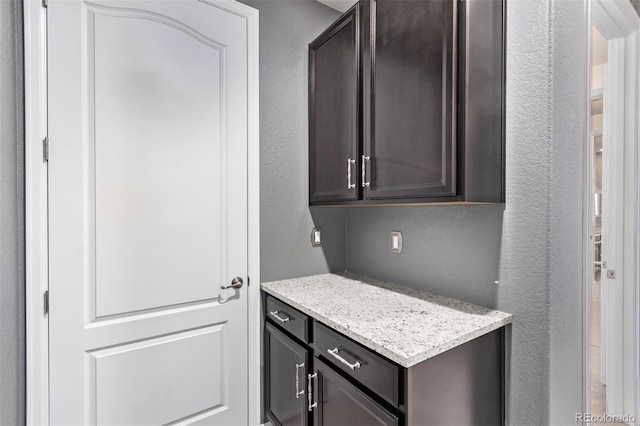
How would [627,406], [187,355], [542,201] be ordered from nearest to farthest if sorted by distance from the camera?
[542,201]
[187,355]
[627,406]

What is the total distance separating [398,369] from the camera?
39.2 inches

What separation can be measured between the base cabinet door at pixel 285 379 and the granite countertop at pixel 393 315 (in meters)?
0.21

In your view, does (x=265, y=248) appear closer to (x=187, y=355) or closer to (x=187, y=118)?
(x=187, y=355)

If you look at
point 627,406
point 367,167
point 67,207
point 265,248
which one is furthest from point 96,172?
point 627,406

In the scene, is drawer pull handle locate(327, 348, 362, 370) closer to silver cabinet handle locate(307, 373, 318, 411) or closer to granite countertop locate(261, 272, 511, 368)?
granite countertop locate(261, 272, 511, 368)

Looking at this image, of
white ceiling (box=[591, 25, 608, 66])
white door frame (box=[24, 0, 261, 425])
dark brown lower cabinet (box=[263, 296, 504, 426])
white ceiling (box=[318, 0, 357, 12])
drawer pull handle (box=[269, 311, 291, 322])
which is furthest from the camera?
white ceiling (box=[591, 25, 608, 66])

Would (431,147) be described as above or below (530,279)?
above

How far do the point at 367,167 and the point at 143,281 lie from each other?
112cm

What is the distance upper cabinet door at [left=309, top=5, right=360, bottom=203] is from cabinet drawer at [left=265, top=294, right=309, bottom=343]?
1.93 ft

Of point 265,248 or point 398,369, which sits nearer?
point 398,369

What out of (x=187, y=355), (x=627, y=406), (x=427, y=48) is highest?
(x=427, y=48)

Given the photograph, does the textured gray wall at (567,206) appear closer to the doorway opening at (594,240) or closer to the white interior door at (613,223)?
the doorway opening at (594,240)

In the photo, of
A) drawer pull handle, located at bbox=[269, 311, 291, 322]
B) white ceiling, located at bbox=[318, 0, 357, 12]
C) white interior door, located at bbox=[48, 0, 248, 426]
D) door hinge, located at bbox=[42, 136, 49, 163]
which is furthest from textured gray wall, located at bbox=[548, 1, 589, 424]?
door hinge, located at bbox=[42, 136, 49, 163]

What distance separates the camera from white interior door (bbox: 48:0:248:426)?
4.34 ft
